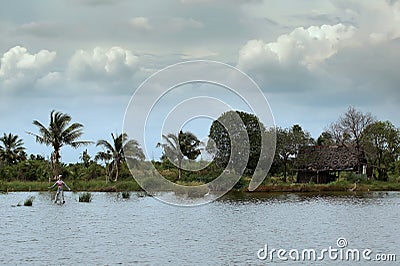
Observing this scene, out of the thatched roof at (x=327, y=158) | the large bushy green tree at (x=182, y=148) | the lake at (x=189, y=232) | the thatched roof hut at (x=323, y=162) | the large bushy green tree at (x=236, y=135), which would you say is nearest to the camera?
the lake at (x=189, y=232)

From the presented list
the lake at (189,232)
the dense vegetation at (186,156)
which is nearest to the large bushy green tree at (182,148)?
the dense vegetation at (186,156)

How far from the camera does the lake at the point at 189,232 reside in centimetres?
2042

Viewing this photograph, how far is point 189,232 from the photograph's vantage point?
88.6 feet

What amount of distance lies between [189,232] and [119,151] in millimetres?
34372

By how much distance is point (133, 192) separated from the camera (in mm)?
56750

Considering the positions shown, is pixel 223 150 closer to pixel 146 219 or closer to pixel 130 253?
pixel 146 219

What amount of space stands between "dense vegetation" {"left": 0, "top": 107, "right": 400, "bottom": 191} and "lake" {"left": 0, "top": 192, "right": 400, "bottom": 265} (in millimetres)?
16835

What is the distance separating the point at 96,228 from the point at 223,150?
38588mm

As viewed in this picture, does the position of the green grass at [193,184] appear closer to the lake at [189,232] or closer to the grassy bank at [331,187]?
the grassy bank at [331,187]

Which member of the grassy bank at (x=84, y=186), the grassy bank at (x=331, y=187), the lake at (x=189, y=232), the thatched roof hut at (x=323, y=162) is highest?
the thatched roof hut at (x=323, y=162)

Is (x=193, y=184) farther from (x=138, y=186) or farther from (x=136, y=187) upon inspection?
(x=136, y=187)

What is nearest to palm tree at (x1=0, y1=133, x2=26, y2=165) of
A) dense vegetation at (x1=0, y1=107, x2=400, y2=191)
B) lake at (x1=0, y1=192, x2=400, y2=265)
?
dense vegetation at (x1=0, y1=107, x2=400, y2=191)

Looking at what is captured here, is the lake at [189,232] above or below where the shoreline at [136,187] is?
below

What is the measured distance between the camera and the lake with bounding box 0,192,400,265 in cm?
2042
